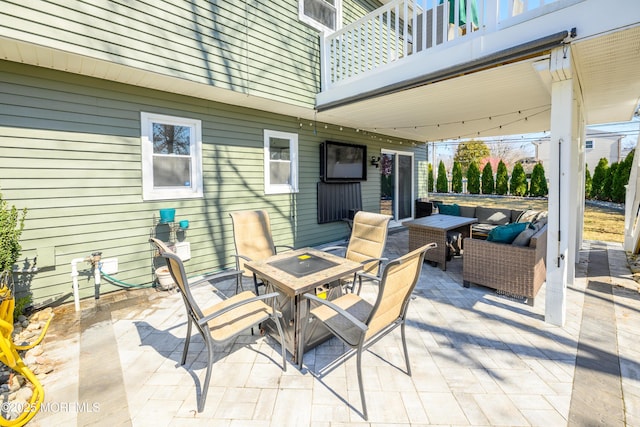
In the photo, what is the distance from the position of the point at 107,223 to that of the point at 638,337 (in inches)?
237

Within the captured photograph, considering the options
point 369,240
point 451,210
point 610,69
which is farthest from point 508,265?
point 451,210

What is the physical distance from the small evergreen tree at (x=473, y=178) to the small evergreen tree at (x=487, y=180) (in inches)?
15.0

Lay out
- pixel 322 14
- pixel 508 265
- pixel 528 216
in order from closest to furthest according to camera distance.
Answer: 1. pixel 508 265
2. pixel 322 14
3. pixel 528 216

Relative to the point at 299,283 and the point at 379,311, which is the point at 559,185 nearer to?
the point at 379,311

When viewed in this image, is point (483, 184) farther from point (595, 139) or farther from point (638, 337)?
point (638, 337)

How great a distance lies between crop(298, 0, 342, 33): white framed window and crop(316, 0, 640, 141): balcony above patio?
412mm

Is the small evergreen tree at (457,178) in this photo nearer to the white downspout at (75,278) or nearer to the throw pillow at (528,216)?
the throw pillow at (528,216)

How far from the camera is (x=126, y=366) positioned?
8.04ft

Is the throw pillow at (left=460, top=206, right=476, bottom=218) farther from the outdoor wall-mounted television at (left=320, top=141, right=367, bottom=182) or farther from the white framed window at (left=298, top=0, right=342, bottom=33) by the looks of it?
the white framed window at (left=298, top=0, right=342, bottom=33)

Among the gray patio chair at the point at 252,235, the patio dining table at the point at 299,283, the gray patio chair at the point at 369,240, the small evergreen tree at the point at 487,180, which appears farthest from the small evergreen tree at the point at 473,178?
the patio dining table at the point at 299,283

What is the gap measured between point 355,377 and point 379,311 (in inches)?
28.3

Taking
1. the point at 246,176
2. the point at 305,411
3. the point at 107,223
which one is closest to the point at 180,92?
the point at 246,176

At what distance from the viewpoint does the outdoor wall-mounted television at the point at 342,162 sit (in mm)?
6500

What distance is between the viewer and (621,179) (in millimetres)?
12320
